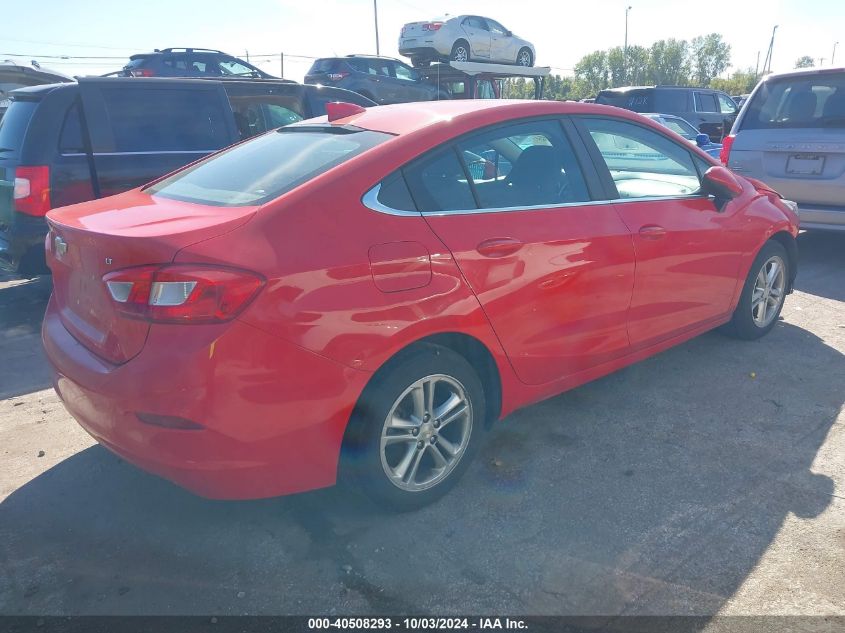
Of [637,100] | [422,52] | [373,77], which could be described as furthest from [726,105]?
[373,77]

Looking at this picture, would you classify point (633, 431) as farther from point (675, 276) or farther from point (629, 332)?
point (675, 276)

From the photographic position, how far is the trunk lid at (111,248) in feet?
7.72

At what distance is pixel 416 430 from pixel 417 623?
0.77m

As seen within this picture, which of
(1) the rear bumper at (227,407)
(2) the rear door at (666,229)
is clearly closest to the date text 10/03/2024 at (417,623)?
(1) the rear bumper at (227,407)

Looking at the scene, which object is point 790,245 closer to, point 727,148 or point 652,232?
point 652,232

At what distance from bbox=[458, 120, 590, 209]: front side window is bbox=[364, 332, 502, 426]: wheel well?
1.97ft

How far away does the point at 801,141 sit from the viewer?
21.9 ft

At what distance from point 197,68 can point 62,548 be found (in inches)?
575

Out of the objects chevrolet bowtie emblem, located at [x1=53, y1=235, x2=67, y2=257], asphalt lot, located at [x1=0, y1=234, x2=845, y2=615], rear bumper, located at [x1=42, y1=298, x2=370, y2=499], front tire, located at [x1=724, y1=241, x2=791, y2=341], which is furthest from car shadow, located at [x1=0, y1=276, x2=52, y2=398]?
front tire, located at [x1=724, y1=241, x2=791, y2=341]

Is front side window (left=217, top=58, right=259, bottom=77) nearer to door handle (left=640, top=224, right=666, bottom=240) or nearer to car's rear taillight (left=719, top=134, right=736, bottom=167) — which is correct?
car's rear taillight (left=719, top=134, right=736, bottom=167)

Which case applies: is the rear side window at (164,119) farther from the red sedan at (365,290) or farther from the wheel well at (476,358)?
the wheel well at (476,358)

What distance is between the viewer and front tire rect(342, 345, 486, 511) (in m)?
2.62

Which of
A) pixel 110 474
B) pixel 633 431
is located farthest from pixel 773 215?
pixel 110 474

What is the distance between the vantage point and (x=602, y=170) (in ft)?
11.5
